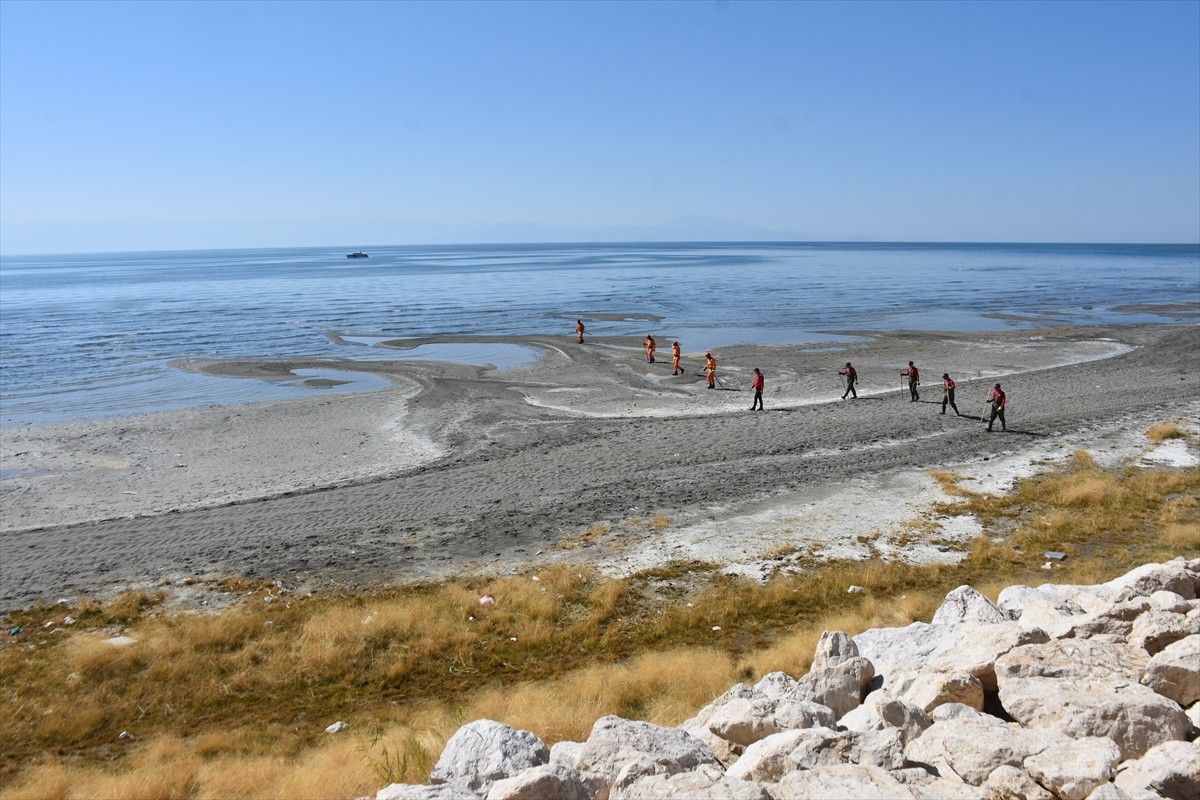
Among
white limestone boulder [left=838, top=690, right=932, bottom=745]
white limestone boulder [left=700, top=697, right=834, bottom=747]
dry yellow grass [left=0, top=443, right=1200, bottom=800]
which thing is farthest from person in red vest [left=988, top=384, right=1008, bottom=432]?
white limestone boulder [left=700, top=697, right=834, bottom=747]

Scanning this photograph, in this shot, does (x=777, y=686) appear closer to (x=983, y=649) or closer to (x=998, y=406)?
(x=983, y=649)

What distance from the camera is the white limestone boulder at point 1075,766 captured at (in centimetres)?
533

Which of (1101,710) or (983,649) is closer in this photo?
(1101,710)

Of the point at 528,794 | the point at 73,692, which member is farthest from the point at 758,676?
the point at 73,692

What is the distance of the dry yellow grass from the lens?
920cm

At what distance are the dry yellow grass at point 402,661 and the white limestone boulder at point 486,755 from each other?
4.45 ft

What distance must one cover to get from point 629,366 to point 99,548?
2660 cm

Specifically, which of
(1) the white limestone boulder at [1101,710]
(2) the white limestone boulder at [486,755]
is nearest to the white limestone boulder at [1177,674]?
(1) the white limestone boulder at [1101,710]

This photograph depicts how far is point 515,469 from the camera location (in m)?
21.8

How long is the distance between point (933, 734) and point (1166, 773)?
1528 mm

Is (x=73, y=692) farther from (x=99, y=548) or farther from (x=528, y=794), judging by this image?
(x=528, y=794)

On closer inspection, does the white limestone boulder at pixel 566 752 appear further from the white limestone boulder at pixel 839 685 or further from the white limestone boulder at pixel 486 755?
the white limestone boulder at pixel 839 685

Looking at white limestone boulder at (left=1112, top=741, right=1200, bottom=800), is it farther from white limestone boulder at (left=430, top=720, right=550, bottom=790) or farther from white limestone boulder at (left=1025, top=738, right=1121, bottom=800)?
white limestone boulder at (left=430, top=720, right=550, bottom=790)

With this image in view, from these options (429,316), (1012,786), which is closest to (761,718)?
(1012,786)
